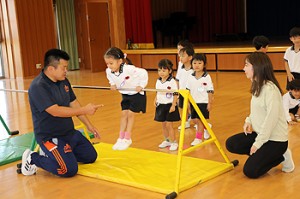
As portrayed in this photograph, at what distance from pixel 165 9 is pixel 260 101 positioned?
13.8 metres

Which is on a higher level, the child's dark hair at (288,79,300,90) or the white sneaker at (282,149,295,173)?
the child's dark hair at (288,79,300,90)

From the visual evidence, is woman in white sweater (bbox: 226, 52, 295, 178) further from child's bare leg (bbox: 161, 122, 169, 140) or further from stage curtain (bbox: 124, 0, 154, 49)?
stage curtain (bbox: 124, 0, 154, 49)

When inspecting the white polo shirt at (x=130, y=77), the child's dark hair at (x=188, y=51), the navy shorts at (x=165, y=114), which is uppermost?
the child's dark hair at (x=188, y=51)

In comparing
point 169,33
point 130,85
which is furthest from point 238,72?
point 130,85

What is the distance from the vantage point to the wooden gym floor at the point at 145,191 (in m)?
3.59

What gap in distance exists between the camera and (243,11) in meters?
19.1

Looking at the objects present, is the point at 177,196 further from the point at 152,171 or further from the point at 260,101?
the point at 260,101

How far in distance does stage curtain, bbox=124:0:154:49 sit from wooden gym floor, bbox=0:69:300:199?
5054 millimetres

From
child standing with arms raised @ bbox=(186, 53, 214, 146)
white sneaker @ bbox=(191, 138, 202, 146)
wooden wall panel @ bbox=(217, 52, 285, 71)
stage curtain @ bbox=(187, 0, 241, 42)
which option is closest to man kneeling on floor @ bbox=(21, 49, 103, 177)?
white sneaker @ bbox=(191, 138, 202, 146)

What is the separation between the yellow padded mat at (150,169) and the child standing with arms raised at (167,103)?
14.4 inches

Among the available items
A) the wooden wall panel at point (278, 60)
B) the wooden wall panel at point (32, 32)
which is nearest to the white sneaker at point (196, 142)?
the wooden wall panel at point (278, 60)

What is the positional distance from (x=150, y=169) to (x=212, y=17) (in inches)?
587

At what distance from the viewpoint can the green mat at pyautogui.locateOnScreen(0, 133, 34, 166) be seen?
15.8 feet

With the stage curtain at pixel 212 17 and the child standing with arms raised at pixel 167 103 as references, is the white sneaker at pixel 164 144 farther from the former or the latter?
the stage curtain at pixel 212 17
